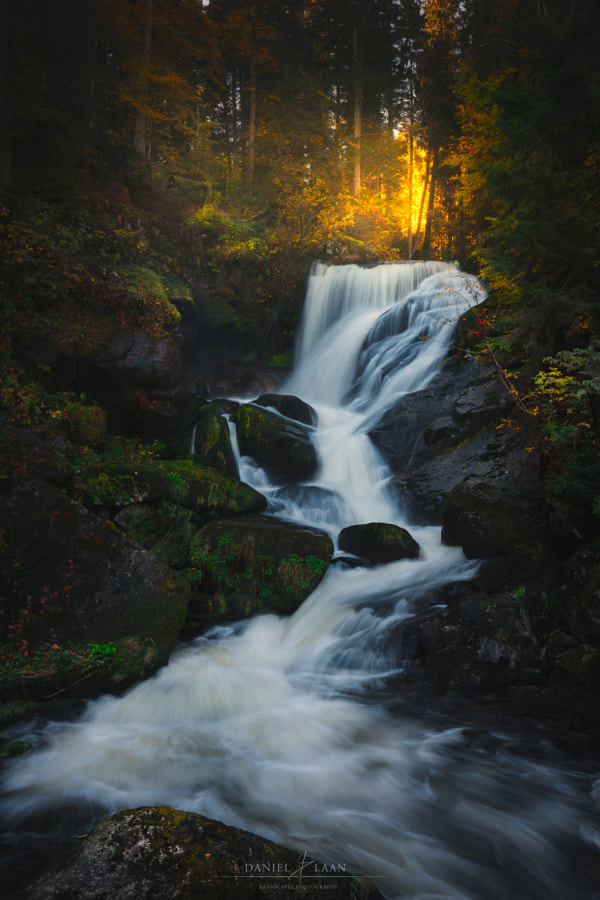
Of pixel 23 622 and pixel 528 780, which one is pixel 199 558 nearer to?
pixel 23 622

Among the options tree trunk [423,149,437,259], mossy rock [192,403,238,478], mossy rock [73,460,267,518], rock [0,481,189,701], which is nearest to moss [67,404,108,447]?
mossy rock [73,460,267,518]

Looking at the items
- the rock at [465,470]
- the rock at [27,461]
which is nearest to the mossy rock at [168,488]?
the rock at [27,461]

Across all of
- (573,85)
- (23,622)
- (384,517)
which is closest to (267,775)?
(23,622)

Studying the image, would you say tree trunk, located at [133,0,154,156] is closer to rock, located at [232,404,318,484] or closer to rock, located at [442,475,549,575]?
rock, located at [232,404,318,484]

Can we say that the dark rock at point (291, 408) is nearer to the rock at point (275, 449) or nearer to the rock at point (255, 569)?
the rock at point (275, 449)

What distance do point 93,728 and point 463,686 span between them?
155 inches

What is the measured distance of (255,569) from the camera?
7070mm

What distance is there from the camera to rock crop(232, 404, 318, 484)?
34.8 feet

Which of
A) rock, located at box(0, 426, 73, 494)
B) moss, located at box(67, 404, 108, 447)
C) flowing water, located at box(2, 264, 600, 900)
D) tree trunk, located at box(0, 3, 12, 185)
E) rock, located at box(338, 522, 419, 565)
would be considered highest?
tree trunk, located at box(0, 3, 12, 185)

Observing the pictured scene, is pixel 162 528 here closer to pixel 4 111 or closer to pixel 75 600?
pixel 75 600

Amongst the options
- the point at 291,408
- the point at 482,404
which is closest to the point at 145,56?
the point at 291,408

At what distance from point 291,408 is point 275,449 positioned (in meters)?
2.23

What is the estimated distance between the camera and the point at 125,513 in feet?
23.8

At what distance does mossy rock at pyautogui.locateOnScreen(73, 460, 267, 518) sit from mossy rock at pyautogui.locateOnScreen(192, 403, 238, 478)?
1104 millimetres
